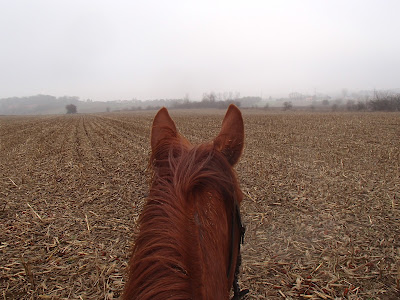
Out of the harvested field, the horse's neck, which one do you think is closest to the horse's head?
the horse's neck

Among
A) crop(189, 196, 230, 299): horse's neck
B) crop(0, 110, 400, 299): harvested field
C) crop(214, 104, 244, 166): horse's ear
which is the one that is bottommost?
crop(0, 110, 400, 299): harvested field

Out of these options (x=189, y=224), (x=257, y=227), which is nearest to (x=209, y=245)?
(x=189, y=224)

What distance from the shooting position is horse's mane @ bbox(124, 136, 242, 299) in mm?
870

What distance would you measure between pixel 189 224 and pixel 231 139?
0.58 metres

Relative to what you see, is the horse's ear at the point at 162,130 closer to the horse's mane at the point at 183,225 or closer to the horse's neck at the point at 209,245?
the horse's mane at the point at 183,225

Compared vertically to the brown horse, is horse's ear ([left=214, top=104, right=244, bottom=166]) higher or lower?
higher

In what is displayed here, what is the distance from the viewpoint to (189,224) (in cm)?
98

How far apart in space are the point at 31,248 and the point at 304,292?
4.01m

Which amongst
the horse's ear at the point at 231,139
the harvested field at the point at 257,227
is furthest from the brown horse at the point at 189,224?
the harvested field at the point at 257,227

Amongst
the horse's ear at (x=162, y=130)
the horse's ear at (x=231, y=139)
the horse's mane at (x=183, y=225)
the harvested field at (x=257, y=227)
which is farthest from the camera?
the harvested field at (x=257, y=227)

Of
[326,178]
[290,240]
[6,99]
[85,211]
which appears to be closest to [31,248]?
[85,211]

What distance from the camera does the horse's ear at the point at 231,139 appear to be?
136 cm

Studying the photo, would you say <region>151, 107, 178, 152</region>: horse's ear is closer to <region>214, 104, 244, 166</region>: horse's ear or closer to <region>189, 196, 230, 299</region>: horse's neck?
→ <region>214, 104, 244, 166</region>: horse's ear

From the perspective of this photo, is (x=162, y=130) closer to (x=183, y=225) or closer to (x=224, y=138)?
(x=224, y=138)
